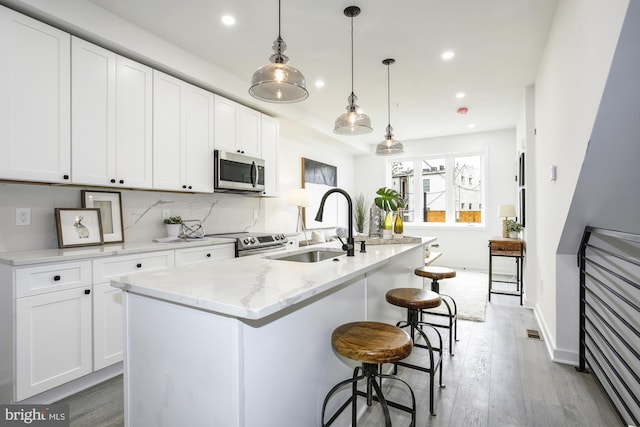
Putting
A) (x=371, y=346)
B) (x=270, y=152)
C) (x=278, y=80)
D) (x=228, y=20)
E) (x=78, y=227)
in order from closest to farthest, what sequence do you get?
(x=371, y=346) < (x=278, y=80) < (x=78, y=227) < (x=228, y=20) < (x=270, y=152)

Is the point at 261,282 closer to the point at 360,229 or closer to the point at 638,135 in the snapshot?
the point at 638,135

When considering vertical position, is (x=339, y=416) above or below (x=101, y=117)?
below

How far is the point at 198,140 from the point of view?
10.9ft

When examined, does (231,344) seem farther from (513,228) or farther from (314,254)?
(513,228)

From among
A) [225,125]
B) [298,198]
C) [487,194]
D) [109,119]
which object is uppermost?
[225,125]

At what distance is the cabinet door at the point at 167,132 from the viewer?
2926 millimetres

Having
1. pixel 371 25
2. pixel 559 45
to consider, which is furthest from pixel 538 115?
pixel 371 25

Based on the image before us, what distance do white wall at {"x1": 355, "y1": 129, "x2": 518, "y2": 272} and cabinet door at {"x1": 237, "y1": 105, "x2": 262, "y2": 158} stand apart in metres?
4.21

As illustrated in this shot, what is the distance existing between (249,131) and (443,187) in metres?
4.72

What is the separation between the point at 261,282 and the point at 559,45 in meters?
2.76

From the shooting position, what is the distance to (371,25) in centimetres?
273

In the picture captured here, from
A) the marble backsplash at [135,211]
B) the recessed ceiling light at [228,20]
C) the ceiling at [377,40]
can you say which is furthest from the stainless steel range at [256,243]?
the recessed ceiling light at [228,20]

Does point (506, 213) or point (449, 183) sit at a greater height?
point (449, 183)

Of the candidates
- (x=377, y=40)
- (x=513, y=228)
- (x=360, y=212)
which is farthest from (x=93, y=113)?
(x=360, y=212)
